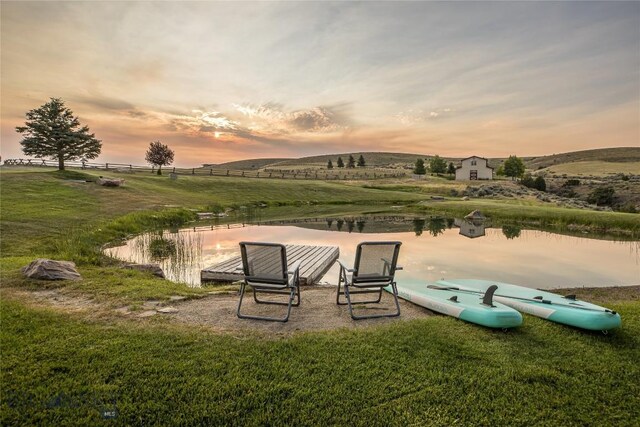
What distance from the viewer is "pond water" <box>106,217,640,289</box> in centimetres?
1210

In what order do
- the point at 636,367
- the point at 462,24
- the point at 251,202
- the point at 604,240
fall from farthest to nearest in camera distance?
1. the point at 251,202
2. the point at 604,240
3. the point at 462,24
4. the point at 636,367

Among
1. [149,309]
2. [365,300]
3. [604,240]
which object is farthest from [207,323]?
[604,240]

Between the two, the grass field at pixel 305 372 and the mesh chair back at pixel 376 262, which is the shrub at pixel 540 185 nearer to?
the grass field at pixel 305 372

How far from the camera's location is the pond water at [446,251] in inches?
476

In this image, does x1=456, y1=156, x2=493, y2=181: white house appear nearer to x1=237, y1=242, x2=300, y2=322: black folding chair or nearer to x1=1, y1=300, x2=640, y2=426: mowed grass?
x1=1, y1=300, x2=640, y2=426: mowed grass

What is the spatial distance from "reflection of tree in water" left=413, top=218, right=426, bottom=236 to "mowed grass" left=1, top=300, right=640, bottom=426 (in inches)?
702

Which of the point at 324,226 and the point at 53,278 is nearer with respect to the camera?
the point at 53,278

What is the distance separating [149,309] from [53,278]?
347 centimetres

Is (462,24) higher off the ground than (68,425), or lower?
higher

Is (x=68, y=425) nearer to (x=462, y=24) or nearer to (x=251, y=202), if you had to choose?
(x=462, y=24)

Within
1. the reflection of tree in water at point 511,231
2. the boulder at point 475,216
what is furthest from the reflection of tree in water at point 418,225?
the reflection of tree in water at point 511,231

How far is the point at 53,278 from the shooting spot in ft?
27.2

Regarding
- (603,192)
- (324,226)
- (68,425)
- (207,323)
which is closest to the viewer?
(68,425)

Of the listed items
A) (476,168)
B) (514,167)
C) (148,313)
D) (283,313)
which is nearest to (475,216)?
(283,313)
